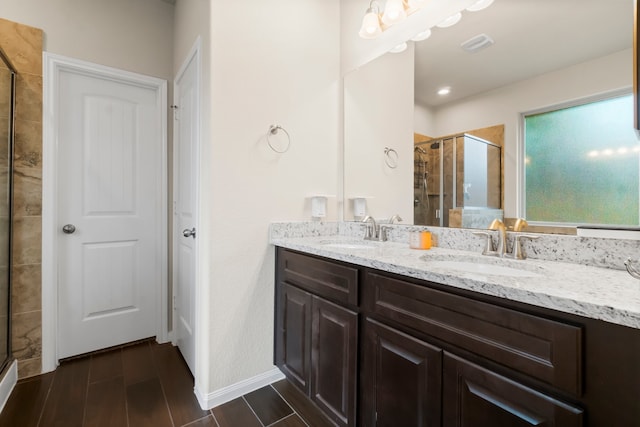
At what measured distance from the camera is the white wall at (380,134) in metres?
1.71

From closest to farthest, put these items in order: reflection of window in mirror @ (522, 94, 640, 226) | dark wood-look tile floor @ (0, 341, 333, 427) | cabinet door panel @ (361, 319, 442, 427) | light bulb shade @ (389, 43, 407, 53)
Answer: cabinet door panel @ (361, 319, 442, 427) < reflection of window in mirror @ (522, 94, 640, 226) < dark wood-look tile floor @ (0, 341, 333, 427) < light bulb shade @ (389, 43, 407, 53)

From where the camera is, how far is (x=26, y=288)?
1778mm

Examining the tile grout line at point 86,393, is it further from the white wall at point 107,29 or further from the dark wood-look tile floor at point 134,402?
the white wall at point 107,29

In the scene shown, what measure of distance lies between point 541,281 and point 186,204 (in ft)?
6.30

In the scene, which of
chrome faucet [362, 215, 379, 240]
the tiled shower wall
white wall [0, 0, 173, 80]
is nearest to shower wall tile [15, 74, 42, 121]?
the tiled shower wall

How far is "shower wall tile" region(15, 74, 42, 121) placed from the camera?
5.74ft

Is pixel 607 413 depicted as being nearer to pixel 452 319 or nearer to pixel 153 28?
pixel 452 319

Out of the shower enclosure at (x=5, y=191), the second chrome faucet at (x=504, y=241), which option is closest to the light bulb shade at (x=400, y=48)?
the second chrome faucet at (x=504, y=241)

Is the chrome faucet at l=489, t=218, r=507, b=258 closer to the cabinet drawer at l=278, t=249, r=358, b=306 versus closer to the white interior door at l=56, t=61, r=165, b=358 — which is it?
the cabinet drawer at l=278, t=249, r=358, b=306

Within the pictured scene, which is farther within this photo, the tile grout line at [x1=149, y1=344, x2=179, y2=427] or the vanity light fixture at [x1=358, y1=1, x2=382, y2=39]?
the vanity light fixture at [x1=358, y1=1, x2=382, y2=39]

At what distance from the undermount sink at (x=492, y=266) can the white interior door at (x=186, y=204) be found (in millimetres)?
1349

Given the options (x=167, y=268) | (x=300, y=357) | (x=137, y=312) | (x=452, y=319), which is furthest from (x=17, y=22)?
(x=452, y=319)

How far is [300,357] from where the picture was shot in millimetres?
1491

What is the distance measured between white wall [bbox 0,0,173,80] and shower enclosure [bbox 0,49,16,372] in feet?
1.20
